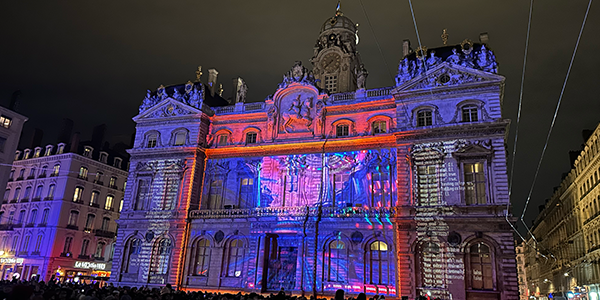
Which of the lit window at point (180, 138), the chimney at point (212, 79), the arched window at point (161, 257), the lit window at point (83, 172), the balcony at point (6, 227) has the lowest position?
the arched window at point (161, 257)

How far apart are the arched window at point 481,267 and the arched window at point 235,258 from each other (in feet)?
58.0

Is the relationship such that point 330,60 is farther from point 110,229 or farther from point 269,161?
point 110,229

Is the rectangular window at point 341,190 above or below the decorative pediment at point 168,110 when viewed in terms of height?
below

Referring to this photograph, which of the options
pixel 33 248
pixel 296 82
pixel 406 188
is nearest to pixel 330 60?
pixel 296 82

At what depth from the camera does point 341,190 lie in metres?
35.5

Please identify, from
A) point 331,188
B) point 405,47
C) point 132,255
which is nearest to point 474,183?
point 331,188

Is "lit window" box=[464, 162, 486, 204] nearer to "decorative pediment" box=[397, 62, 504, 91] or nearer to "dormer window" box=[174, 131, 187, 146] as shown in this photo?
"decorative pediment" box=[397, 62, 504, 91]

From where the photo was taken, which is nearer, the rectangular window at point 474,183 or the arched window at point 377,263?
the rectangular window at point 474,183

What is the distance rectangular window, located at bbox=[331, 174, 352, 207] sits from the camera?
35.1m

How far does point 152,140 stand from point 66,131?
23.5m

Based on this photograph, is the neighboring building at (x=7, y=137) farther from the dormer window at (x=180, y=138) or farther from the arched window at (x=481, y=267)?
the arched window at (x=481, y=267)

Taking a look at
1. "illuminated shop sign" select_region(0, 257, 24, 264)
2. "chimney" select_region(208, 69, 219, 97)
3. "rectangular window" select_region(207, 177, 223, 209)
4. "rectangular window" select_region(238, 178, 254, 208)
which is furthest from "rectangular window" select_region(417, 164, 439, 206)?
"illuminated shop sign" select_region(0, 257, 24, 264)

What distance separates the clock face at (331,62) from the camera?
46750 millimetres

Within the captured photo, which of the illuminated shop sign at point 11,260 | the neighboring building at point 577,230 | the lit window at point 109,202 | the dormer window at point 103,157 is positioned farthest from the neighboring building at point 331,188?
the illuminated shop sign at point 11,260
